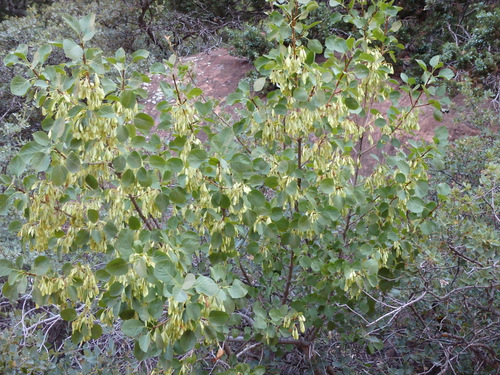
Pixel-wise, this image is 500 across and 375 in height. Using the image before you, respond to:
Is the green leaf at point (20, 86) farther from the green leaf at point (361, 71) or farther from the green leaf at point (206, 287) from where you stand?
the green leaf at point (361, 71)

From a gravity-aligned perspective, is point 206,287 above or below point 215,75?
above

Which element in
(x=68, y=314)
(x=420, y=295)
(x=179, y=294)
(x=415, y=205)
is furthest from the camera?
(x=420, y=295)

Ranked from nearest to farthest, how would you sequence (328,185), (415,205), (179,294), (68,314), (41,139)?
(179,294), (41,139), (68,314), (328,185), (415,205)

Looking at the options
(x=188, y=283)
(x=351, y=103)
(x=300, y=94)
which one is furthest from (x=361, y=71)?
(x=188, y=283)

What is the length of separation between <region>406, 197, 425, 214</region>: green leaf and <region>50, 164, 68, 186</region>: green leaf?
58.0 inches

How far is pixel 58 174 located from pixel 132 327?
0.60 m

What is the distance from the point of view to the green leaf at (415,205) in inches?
84.1

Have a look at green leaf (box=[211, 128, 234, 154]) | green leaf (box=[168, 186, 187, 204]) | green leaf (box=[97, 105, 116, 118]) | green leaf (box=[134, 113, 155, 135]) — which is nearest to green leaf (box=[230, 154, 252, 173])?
green leaf (box=[211, 128, 234, 154])

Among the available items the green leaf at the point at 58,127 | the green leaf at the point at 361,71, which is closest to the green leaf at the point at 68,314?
the green leaf at the point at 58,127

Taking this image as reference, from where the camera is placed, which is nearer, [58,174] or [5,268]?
[58,174]

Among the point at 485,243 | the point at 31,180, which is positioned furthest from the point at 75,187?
the point at 485,243

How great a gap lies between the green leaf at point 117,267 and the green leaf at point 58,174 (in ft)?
1.14

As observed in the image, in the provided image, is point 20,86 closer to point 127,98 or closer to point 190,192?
point 127,98

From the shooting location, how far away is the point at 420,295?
2.77 metres
